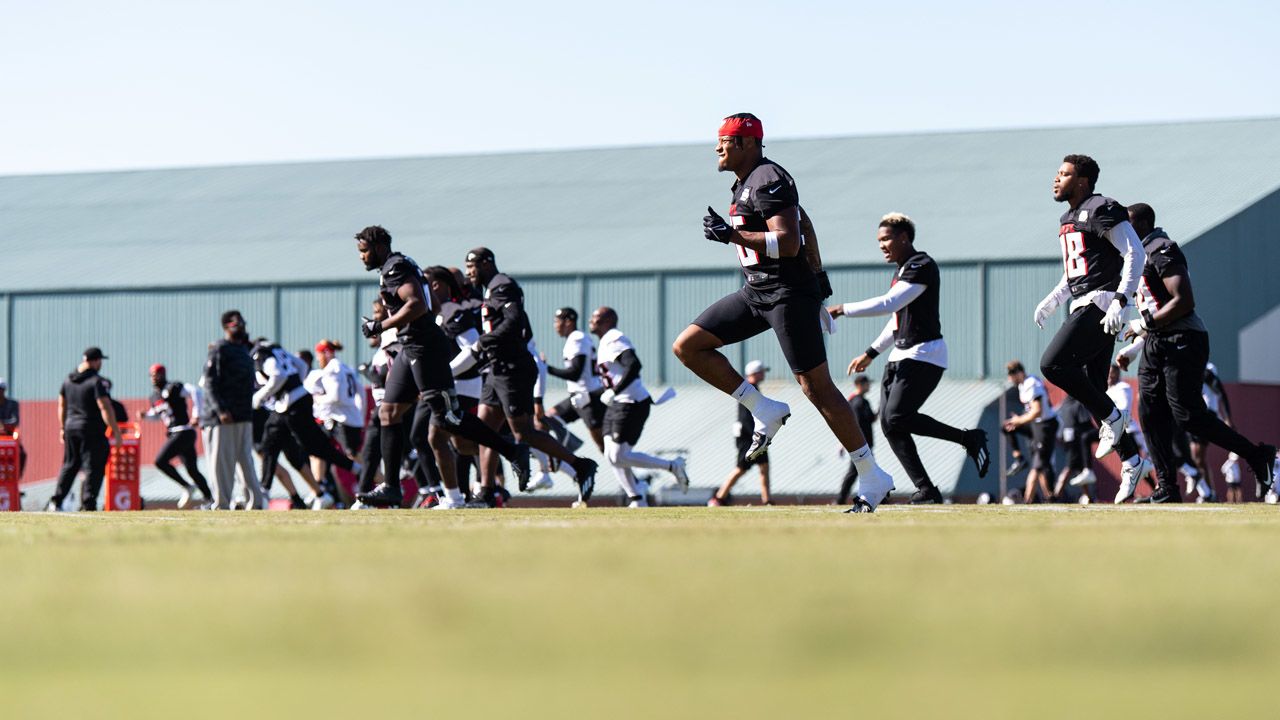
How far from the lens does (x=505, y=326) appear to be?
14469 millimetres

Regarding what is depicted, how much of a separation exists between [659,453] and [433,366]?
17021mm

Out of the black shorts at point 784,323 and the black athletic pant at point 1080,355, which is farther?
the black athletic pant at point 1080,355

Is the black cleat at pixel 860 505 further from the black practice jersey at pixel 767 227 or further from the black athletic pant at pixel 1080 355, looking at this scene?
the black athletic pant at pixel 1080 355

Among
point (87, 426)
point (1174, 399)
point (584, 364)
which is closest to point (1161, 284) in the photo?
point (1174, 399)

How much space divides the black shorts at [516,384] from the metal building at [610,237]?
14.3m

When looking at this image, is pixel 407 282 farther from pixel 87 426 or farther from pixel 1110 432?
pixel 87 426

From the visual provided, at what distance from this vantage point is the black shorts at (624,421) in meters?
16.7

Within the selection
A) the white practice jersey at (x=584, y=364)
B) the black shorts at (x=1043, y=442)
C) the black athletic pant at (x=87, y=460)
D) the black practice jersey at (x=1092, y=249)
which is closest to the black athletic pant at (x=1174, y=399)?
the black practice jersey at (x=1092, y=249)

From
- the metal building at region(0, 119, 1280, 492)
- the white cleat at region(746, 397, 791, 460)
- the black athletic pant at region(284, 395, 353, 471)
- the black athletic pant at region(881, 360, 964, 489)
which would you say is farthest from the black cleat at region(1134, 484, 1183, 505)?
the metal building at region(0, 119, 1280, 492)

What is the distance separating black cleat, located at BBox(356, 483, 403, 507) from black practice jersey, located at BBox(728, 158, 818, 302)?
4831mm

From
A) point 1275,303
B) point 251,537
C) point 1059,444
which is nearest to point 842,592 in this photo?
point 251,537

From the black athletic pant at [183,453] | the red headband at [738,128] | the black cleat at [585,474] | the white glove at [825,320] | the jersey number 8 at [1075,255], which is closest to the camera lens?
the red headband at [738,128]

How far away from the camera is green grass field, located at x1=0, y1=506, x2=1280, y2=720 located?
2.25 metres

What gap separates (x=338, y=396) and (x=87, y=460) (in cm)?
287
